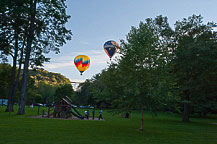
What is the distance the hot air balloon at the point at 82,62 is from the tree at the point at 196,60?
2707 cm

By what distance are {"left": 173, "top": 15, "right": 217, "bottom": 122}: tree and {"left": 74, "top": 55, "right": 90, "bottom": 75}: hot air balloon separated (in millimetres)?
27069

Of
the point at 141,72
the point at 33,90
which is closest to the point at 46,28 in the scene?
the point at 141,72

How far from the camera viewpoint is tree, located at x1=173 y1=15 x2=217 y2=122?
31609 mm

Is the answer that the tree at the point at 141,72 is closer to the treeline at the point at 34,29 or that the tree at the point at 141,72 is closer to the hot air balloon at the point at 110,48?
the treeline at the point at 34,29

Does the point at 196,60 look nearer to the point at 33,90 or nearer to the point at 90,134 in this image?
the point at 90,134

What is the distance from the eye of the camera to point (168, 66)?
18.2 metres

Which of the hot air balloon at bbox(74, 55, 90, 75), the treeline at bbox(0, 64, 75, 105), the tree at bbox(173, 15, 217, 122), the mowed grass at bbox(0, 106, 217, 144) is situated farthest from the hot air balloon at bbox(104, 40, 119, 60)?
the mowed grass at bbox(0, 106, 217, 144)

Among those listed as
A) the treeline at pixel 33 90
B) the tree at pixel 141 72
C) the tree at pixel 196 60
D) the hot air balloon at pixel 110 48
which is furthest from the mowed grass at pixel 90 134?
the hot air balloon at pixel 110 48

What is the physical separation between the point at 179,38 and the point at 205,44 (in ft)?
17.1

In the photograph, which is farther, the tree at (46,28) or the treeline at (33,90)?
the treeline at (33,90)

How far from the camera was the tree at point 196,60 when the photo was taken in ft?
104

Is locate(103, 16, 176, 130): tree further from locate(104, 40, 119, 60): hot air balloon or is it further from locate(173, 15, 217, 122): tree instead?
locate(104, 40, 119, 60): hot air balloon

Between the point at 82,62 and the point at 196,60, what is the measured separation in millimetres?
32648

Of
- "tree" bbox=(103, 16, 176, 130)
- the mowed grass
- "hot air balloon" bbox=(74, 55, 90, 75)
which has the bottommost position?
the mowed grass
